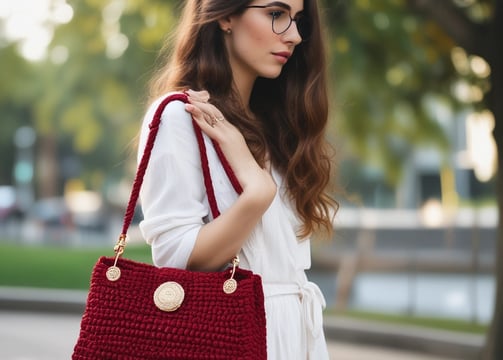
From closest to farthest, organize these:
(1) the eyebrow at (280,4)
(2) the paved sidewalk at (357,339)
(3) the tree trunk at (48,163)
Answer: (1) the eyebrow at (280,4), (2) the paved sidewalk at (357,339), (3) the tree trunk at (48,163)

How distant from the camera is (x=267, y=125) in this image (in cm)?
263

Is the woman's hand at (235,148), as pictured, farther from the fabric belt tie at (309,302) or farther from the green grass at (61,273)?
the green grass at (61,273)

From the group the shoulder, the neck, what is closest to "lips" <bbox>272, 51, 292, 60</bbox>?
the neck

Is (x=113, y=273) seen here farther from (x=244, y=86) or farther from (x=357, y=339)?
(x=357, y=339)

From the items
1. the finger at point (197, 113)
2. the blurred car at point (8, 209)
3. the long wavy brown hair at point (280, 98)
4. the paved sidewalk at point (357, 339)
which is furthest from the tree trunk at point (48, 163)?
the finger at point (197, 113)

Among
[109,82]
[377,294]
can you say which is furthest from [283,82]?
[377,294]

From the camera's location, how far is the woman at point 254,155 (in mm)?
2174

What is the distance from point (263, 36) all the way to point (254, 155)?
322mm

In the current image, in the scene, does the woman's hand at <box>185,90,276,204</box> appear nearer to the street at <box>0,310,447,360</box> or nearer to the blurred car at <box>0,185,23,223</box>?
the street at <box>0,310,447,360</box>

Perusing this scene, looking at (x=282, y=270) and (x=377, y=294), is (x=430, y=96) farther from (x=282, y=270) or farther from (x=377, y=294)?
(x=282, y=270)

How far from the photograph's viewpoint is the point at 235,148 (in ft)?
7.38

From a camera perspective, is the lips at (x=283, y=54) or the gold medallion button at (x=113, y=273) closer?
the gold medallion button at (x=113, y=273)

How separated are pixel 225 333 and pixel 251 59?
78 cm

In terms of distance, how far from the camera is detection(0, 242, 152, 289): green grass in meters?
14.5
